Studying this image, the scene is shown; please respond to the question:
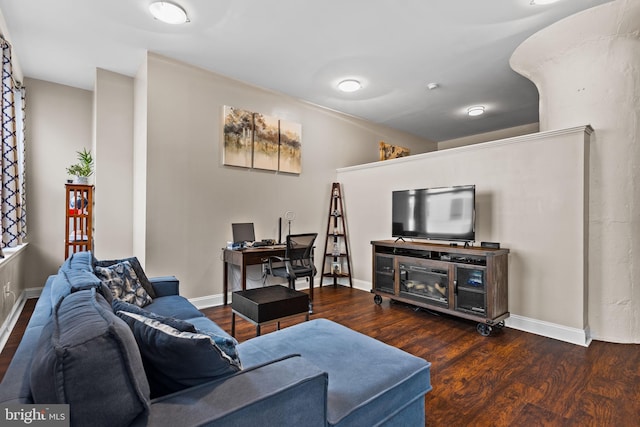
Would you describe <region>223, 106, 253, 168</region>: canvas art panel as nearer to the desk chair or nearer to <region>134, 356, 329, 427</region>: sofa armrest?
the desk chair

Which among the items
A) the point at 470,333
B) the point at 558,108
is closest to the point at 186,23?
the point at 558,108

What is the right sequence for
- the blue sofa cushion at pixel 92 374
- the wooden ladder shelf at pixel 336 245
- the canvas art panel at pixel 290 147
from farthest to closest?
the wooden ladder shelf at pixel 336 245 < the canvas art panel at pixel 290 147 < the blue sofa cushion at pixel 92 374

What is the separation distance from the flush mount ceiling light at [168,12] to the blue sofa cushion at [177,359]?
9.09ft

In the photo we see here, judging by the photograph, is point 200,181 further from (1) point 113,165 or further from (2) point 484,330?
(2) point 484,330

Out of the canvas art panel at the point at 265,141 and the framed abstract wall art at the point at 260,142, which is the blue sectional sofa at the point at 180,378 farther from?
the canvas art panel at the point at 265,141

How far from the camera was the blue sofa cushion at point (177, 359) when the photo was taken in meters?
1.00

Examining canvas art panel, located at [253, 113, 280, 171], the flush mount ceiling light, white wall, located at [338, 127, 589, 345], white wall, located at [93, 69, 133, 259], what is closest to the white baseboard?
white wall, located at [338, 127, 589, 345]

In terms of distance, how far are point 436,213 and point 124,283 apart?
3271mm

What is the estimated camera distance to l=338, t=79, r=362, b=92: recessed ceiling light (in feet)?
13.6

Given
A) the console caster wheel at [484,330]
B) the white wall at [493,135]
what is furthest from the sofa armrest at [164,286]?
the white wall at [493,135]

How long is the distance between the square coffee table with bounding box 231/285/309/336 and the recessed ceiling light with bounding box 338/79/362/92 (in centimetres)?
287

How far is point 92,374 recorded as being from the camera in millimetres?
793

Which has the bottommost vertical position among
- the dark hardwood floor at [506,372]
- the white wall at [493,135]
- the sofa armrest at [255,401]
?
the dark hardwood floor at [506,372]

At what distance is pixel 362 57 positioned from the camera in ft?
11.7
